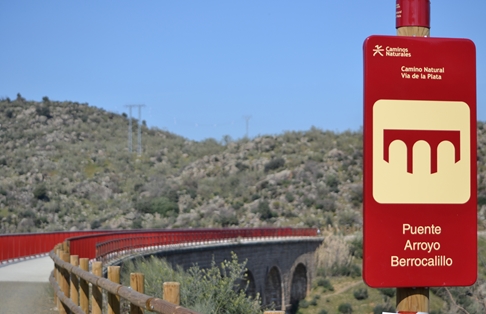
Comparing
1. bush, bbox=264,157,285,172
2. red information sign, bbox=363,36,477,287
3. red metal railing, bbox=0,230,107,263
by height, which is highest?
bush, bbox=264,157,285,172

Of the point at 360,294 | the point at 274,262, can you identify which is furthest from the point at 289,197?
the point at 360,294

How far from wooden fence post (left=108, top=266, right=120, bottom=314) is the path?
5.08m

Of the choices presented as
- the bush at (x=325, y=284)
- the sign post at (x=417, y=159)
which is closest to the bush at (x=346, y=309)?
the bush at (x=325, y=284)

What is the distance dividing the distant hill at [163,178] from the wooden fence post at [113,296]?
145ft

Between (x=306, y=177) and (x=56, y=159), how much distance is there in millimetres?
26746

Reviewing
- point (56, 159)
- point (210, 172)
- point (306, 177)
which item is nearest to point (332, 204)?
point (306, 177)

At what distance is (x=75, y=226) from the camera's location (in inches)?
2395

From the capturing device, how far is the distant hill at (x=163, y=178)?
216 feet

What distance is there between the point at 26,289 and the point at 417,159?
1362cm

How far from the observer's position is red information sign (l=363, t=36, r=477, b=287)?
4125mm

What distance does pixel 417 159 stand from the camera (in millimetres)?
4164

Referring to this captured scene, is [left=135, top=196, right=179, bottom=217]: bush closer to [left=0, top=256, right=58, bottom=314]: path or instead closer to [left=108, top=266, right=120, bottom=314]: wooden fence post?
[left=0, top=256, right=58, bottom=314]: path

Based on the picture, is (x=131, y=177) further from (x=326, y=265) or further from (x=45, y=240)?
(x=45, y=240)

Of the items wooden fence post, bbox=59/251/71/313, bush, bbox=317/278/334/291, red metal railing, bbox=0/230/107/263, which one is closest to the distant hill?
bush, bbox=317/278/334/291
